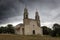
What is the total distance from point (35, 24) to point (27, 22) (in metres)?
3.08

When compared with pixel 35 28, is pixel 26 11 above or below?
above

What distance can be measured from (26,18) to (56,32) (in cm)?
1534

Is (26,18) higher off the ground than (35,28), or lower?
higher

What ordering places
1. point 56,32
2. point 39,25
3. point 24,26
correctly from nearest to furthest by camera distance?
1. point 56,32
2. point 24,26
3. point 39,25

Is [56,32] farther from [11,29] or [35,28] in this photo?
[11,29]

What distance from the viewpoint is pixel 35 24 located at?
186 ft

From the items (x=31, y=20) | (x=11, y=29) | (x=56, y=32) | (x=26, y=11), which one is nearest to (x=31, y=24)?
(x=31, y=20)

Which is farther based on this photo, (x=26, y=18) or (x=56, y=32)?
(x=26, y=18)

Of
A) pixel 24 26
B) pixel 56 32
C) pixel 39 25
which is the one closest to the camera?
pixel 56 32

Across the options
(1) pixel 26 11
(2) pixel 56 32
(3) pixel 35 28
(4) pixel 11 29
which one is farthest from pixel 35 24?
(2) pixel 56 32

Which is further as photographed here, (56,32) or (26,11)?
(26,11)

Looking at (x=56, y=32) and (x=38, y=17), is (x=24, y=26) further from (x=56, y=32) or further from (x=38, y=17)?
(x=56, y=32)

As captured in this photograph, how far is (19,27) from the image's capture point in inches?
2264

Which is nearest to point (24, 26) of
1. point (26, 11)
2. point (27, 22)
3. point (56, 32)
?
point (27, 22)
